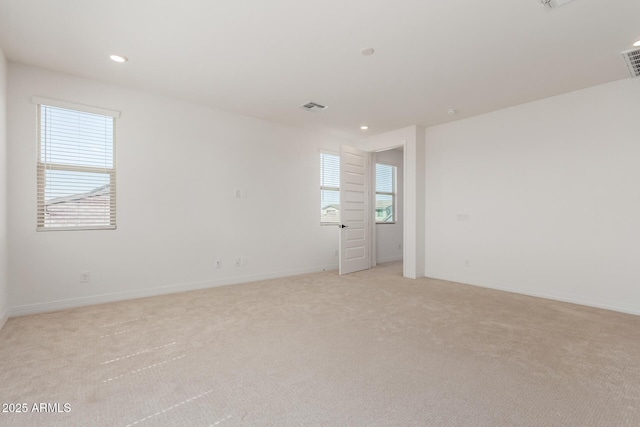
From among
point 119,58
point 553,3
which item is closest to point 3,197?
point 119,58

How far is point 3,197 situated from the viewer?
3.01 metres

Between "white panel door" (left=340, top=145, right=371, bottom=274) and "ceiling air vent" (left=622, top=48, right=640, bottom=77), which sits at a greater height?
"ceiling air vent" (left=622, top=48, right=640, bottom=77)

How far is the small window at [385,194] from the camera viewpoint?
711 cm

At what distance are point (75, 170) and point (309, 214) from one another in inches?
137

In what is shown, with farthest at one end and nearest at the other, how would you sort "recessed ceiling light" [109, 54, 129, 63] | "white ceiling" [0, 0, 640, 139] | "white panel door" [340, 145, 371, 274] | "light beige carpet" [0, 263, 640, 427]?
"white panel door" [340, 145, 371, 274] < "recessed ceiling light" [109, 54, 129, 63] < "white ceiling" [0, 0, 640, 139] < "light beige carpet" [0, 263, 640, 427]

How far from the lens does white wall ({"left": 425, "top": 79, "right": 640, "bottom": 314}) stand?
11.5 ft

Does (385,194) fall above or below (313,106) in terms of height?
below

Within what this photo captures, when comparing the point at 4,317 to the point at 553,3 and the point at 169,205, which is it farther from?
the point at 553,3

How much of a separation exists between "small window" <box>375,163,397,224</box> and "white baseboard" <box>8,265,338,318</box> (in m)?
2.80

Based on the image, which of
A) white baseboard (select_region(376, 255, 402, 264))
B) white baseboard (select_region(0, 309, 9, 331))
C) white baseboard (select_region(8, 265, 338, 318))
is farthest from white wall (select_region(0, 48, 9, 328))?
white baseboard (select_region(376, 255, 402, 264))

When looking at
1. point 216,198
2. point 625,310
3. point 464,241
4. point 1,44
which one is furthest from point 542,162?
point 1,44

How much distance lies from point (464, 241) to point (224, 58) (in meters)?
4.34

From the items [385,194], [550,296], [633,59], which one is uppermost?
[633,59]

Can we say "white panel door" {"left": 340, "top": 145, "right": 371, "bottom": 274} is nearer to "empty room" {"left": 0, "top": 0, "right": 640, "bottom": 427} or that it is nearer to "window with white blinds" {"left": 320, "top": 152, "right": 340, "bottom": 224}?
"empty room" {"left": 0, "top": 0, "right": 640, "bottom": 427}
